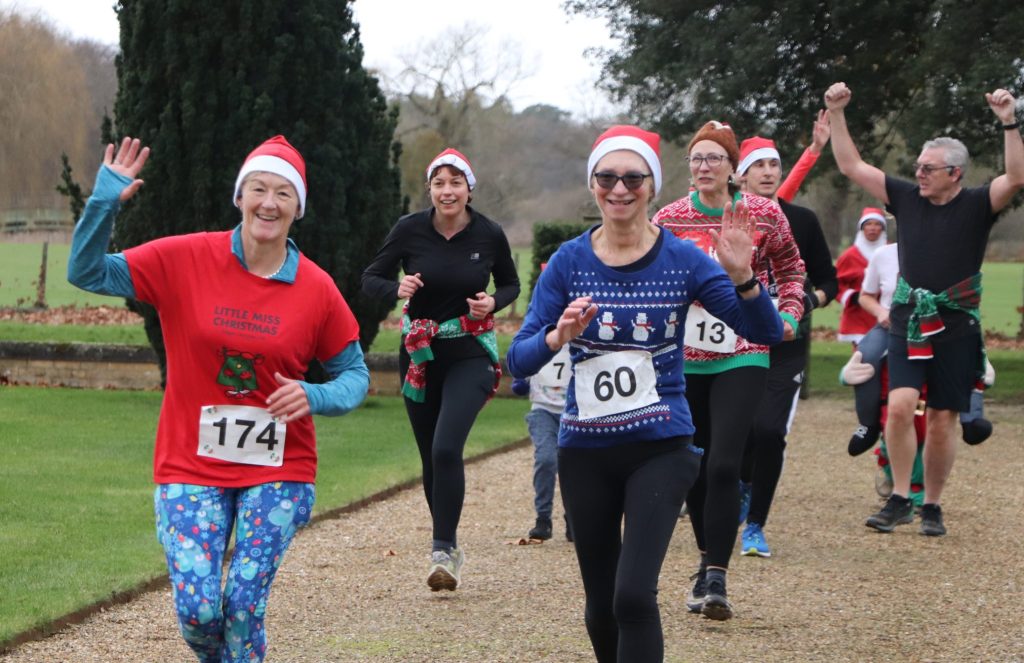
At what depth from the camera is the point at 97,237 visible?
4.29 meters

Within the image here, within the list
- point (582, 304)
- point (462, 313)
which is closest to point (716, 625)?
point (462, 313)

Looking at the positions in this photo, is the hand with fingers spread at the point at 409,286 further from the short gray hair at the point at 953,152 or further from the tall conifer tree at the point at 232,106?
the tall conifer tree at the point at 232,106

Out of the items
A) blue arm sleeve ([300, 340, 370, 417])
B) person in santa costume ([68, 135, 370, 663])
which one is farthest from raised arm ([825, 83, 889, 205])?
person in santa costume ([68, 135, 370, 663])

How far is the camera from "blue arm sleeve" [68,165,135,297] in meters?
4.29

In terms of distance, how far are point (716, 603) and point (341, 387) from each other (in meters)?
2.43

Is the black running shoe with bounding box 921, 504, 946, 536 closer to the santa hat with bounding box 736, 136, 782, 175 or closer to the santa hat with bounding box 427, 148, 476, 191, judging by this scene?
the santa hat with bounding box 736, 136, 782, 175

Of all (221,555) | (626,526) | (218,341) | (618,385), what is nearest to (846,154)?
(618,385)

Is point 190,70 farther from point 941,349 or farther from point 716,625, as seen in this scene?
point 716,625

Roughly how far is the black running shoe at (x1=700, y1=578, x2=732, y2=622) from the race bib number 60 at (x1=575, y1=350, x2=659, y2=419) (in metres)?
2.06

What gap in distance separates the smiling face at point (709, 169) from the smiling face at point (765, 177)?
1134 millimetres

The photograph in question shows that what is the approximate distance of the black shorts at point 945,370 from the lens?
8.58 m

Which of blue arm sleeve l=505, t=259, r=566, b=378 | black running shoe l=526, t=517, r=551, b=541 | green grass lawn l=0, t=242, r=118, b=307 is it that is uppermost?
blue arm sleeve l=505, t=259, r=566, b=378

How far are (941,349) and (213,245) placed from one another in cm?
523

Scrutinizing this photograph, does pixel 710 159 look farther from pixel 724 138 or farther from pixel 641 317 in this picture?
pixel 641 317
